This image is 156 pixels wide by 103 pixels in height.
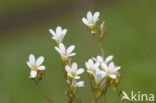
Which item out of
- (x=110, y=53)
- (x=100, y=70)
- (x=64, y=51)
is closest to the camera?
(x=100, y=70)

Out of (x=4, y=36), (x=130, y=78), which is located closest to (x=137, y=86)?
(x=130, y=78)

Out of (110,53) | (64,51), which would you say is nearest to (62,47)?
(64,51)

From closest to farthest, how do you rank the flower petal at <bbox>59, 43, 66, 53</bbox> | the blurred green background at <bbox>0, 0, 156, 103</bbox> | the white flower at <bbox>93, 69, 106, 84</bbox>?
the white flower at <bbox>93, 69, 106, 84</bbox> → the flower petal at <bbox>59, 43, 66, 53</bbox> → the blurred green background at <bbox>0, 0, 156, 103</bbox>

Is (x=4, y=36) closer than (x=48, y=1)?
Yes

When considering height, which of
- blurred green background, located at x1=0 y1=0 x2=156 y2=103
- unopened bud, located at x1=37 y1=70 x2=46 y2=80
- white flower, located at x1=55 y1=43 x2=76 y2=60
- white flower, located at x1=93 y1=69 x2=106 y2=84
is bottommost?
white flower, located at x1=93 y1=69 x2=106 y2=84

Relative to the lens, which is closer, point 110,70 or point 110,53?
point 110,70

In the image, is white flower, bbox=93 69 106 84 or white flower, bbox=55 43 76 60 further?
white flower, bbox=55 43 76 60

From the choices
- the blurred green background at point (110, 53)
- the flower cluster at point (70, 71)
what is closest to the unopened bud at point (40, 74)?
the flower cluster at point (70, 71)

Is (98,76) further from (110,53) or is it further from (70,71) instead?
(110,53)

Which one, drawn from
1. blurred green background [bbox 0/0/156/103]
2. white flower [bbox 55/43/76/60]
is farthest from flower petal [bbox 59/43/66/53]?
blurred green background [bbox 0/0/156/103]

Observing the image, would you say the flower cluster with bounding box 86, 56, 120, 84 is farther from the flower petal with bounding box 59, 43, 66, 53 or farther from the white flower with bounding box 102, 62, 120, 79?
the flower petal with bounding box 59, 43, 66, 53

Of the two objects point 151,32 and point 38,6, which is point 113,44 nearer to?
point 151,32
